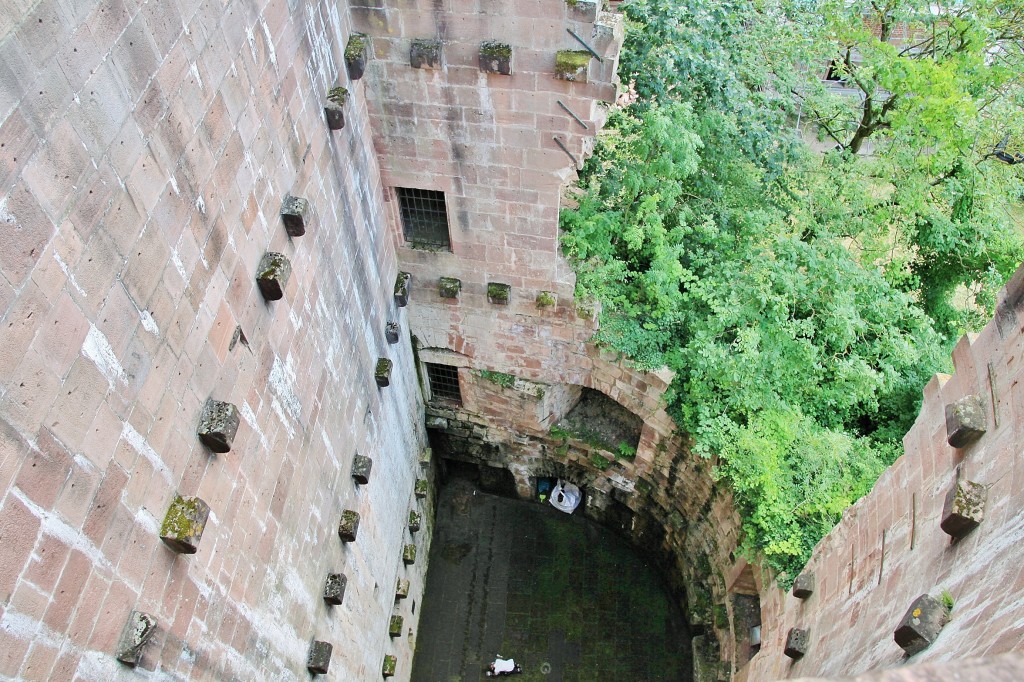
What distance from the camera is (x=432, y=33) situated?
32.1 ft

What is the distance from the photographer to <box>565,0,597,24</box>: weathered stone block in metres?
9.30

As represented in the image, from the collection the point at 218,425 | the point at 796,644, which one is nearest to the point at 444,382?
the point at 796,644

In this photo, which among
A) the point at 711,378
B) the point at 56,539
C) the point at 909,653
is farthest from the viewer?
the point at 711,378

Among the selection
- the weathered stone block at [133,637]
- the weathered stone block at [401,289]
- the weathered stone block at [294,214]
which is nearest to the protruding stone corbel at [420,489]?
the weathered stone block at [401,289]

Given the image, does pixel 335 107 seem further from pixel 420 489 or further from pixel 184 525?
pixel 420 489

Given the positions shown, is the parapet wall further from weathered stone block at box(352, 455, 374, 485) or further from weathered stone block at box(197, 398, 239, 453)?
weathered stone block at box(352, 455, 374, 485)

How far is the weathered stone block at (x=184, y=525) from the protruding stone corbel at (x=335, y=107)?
483cm

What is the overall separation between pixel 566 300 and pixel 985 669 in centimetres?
981

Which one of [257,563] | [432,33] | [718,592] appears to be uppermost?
[432,33]

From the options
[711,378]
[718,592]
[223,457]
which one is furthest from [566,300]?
[223,457]

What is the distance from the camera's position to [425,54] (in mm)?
9891

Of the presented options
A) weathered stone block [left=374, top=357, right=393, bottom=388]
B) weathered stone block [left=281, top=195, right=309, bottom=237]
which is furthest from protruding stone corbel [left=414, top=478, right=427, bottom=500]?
weathered stone block [left=281, top=195, right=309, bottom=237]

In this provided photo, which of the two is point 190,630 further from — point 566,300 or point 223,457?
point 566,300

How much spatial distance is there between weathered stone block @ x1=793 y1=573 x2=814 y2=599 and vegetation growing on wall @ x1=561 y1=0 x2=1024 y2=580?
0.59m
